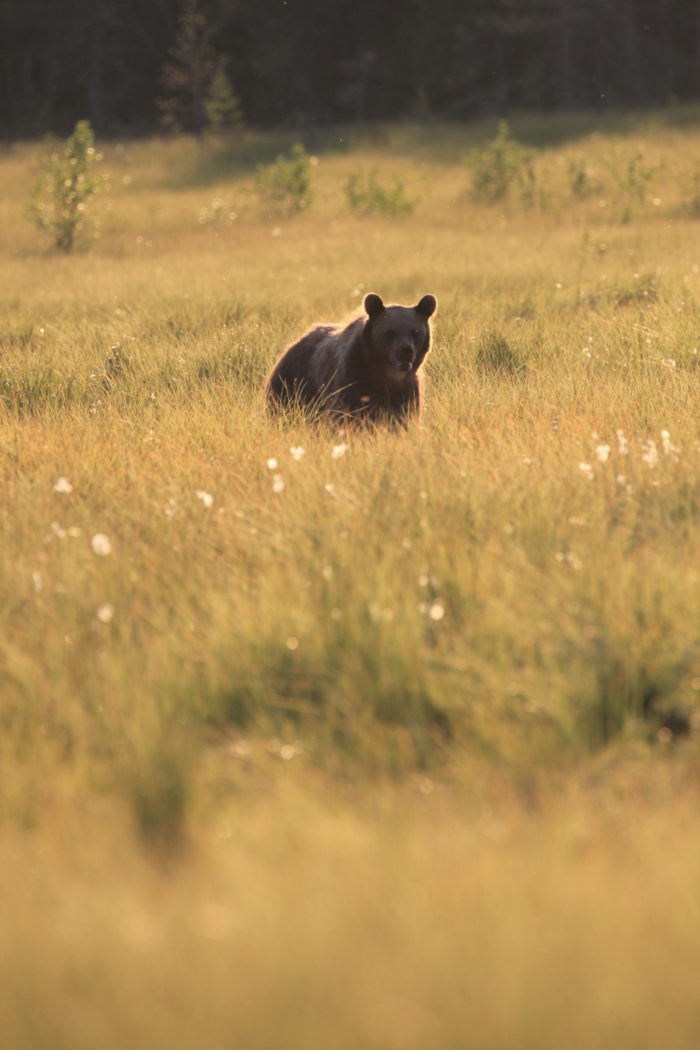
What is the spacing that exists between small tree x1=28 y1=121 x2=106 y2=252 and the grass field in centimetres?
1360

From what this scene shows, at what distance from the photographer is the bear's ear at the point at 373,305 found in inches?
267

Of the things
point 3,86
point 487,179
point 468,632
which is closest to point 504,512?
point 468,632

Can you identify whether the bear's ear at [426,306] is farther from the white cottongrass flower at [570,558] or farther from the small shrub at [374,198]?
the small shrub at [374,198]

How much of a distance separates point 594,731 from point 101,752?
126 centimetres

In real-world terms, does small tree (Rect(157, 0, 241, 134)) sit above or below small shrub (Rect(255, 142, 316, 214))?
above

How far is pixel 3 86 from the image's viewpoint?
63344 mm

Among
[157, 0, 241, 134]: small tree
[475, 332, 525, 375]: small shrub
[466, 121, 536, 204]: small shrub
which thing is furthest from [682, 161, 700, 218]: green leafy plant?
[157, 0, 241, 134]: small tree

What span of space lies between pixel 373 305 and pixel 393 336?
0.25m

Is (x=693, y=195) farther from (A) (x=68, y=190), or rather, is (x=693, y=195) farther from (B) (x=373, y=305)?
(B) (x=373, y=305)

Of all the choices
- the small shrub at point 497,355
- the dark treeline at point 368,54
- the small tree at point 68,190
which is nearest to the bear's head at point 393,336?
the small shrub at point 497,355

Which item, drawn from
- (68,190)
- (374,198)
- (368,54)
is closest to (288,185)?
(374,198)

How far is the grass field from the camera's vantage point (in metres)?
1.83

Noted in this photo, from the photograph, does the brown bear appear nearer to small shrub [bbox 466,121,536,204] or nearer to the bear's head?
the bear's head

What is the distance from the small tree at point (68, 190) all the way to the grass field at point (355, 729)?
44.6 feet
